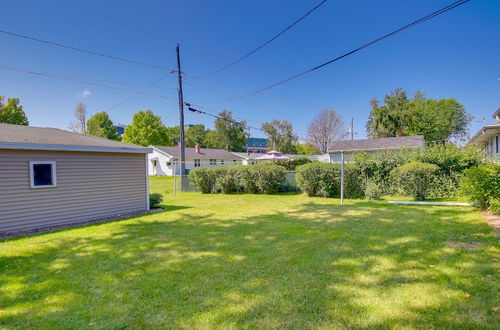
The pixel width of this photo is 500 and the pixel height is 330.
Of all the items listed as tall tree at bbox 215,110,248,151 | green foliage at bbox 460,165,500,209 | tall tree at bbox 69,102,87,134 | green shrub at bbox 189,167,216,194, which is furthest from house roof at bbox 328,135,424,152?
tall tree at bbox 69,102,87,134

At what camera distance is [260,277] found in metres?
3.24

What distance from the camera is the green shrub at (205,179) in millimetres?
13641

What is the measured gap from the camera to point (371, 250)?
4.07m

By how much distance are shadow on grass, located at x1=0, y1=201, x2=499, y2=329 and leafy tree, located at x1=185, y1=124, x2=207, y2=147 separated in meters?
48.7

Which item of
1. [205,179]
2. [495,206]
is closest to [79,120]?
[205,179]

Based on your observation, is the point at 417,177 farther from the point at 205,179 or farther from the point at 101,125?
the point at 101,125

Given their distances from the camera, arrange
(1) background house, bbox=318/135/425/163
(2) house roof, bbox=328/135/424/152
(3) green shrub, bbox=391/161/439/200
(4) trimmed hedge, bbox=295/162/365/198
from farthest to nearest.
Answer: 1. (1) background house, bbox=318/135/425/163
2. (2) house roof, bbox=328/135/424/152
3. (4) trimmed hedge, bbox=295/162/365/198
4. (3) green shrub, bbox=391/161/439/200

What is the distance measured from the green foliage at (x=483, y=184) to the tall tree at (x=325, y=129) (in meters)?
38.3

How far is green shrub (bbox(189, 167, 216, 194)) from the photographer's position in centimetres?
1364

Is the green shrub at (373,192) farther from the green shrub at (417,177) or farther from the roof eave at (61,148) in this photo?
the roof eave at (61,148)

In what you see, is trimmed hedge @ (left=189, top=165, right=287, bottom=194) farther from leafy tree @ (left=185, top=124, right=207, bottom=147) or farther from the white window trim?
leafy tree @ (left=185, top=124, right=207, bottom=147)

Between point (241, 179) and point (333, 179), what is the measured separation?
14.9 feet

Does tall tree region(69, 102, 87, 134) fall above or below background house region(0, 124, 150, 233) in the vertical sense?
above

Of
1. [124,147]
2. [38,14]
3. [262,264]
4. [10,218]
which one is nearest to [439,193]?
[262,264]
